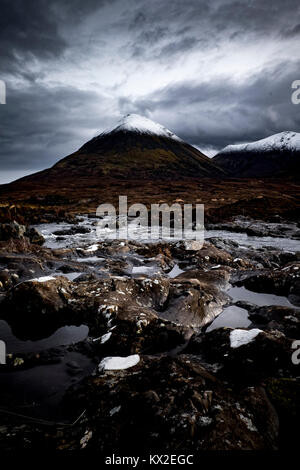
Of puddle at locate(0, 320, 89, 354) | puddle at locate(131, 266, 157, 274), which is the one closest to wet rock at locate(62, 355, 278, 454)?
puddle at locate(0, 320, 89, 354)

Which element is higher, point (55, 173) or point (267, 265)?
point (55, 173)

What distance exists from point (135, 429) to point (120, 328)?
13.1ft

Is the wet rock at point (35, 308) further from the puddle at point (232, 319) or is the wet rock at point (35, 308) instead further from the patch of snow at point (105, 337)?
the puddle at point (232, 319)

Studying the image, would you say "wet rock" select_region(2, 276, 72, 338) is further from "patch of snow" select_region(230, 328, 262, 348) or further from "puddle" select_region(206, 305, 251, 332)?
"patch of snow" select_region(230, 328, 262, 348)

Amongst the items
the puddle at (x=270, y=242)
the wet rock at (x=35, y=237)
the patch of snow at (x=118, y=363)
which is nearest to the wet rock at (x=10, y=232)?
the wet rock at (x=35, y=237)

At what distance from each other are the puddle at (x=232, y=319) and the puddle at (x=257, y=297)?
143cm

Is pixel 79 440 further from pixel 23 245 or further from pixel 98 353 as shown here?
pixel 23 245

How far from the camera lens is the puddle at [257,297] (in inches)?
471

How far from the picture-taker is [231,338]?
22.0 feet

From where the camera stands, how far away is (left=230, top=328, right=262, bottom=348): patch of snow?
637 centimetres

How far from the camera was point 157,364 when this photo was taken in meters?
5.89

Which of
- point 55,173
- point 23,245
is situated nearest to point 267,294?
point 23,245
